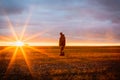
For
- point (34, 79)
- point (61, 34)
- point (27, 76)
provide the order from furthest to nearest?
point (61, 34)
point (27, 76)
point (34, 79)

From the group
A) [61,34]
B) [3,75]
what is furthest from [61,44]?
[3,75]

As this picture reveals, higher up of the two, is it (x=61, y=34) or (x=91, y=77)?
(x=61, y=34)

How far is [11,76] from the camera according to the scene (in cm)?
1547

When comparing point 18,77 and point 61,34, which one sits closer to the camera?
point 18,77

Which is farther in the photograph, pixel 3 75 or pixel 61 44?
pixel 61 44

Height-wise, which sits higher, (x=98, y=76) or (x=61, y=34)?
(x=61, y=34)

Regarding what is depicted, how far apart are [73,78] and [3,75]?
350 centimetres

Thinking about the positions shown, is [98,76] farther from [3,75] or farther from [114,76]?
[3,75]

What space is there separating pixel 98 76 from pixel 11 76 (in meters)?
4.18

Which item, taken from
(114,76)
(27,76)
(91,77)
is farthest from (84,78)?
(27,76)

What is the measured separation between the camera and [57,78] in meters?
14.8

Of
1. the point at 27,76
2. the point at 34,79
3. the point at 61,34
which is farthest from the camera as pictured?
the point at 61,34

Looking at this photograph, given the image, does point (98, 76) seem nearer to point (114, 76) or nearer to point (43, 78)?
point (114, 76)

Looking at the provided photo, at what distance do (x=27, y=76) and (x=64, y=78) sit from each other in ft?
6.06
